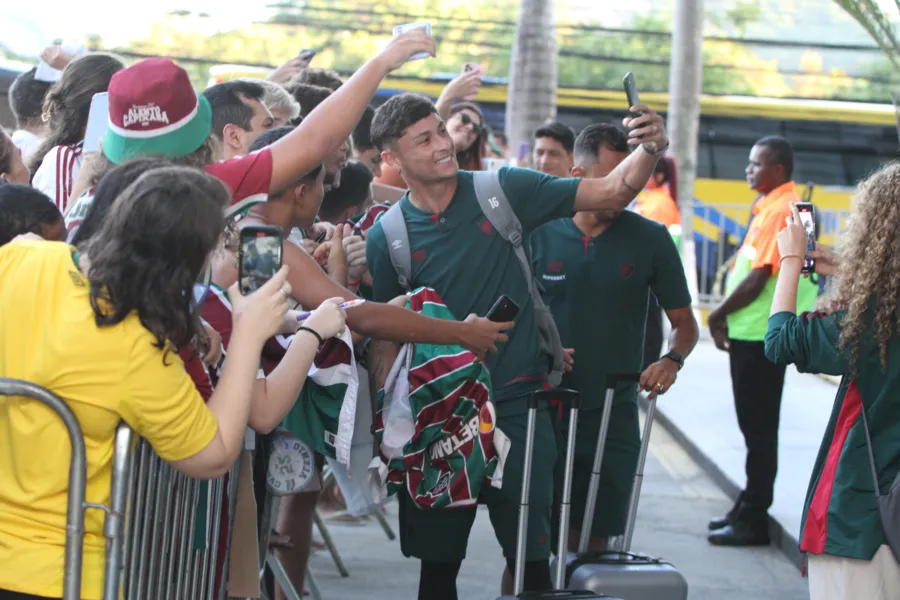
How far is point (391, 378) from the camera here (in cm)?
435

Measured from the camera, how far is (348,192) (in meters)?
5.88

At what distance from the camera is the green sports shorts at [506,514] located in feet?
14.8

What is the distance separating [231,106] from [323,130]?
1005mm

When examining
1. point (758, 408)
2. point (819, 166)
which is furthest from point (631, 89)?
point (819, 166)

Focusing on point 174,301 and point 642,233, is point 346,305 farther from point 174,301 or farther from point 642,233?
point 642,233

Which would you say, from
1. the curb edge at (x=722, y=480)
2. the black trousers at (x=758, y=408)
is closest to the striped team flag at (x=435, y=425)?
the curb edge at (x=722, y=480)

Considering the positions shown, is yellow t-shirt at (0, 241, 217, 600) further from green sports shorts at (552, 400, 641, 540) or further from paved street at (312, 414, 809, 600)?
paved street at (312, 414, 809, 600)

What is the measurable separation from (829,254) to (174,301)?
2412 mm

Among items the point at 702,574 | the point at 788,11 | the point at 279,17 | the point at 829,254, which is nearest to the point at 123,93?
the point at 829,254

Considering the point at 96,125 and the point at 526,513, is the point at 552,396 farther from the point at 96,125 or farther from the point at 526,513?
the point at 96,125

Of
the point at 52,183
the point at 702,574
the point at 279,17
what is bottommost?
the point at 702,574

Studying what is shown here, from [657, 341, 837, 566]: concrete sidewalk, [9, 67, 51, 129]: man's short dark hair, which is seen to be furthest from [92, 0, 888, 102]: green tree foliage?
[9, 67, 51, 129]: man's short dark hair

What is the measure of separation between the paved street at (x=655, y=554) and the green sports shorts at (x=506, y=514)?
1.68 m

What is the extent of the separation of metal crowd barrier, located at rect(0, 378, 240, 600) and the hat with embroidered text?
934 millimetres
